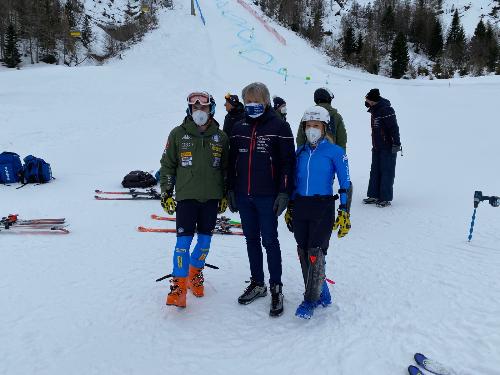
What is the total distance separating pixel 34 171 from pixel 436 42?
48493 mm

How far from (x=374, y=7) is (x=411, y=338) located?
196ft

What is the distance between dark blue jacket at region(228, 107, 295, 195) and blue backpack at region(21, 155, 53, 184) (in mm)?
7570

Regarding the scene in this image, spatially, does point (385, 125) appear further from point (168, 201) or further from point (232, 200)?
point (168, 201)

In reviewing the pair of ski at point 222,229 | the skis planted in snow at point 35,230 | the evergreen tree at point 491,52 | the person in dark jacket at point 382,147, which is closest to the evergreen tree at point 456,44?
the evergreen tree at point 491,52

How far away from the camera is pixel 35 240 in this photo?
622cm

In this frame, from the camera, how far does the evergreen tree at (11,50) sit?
33375mm

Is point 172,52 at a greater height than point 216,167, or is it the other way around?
point 172,52

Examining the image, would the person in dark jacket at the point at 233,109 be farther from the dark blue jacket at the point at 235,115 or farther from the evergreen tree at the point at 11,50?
the evergreen tree at the point at 11,50

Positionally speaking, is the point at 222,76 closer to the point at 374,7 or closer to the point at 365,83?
the point at 365,83

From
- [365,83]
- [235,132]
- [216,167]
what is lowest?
[216,167]

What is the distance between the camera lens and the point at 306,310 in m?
3.88

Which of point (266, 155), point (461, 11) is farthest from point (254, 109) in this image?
point (461, 11)

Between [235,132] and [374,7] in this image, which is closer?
[235,132]

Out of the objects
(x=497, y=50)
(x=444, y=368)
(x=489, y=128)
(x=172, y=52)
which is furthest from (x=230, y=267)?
(x=497, y=50)
